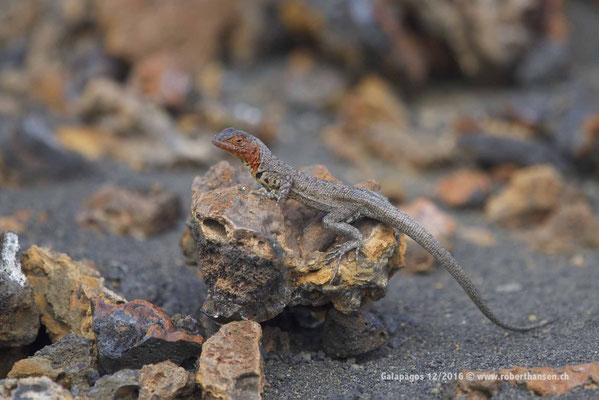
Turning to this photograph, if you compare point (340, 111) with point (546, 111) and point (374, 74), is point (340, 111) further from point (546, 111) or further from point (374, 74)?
point (546, 111)

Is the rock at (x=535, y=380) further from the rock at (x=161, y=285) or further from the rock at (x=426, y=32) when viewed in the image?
the rock at (x=426, y=32)

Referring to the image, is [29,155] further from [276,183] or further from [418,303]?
[418,303]

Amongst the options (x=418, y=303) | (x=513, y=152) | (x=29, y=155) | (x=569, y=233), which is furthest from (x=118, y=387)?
(x=513, y=152)

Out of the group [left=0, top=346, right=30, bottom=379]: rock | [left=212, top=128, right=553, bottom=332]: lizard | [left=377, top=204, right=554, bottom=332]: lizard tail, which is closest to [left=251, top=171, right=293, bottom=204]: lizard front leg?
[left=212, top=128, right=553, bottom=332]: lizard

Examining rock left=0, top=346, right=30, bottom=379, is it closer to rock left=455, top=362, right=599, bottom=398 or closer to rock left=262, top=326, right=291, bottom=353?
rock left=262, top=326, right=291, bottom=353

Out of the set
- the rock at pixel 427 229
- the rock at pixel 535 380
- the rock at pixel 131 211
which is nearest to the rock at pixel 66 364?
the rock at pixel 535 380
